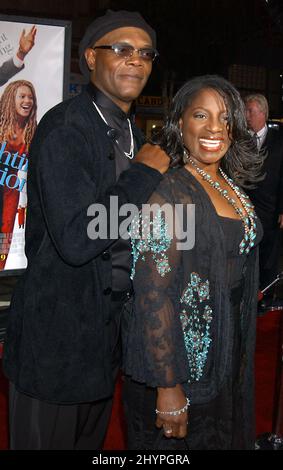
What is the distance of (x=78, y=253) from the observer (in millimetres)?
1902

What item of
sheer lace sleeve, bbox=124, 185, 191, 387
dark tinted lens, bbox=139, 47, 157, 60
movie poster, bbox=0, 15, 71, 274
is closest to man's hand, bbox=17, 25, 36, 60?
movie poster, bbox=0, 15, 71, 274

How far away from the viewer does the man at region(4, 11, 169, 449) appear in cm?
192

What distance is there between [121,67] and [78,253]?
0.75 meters

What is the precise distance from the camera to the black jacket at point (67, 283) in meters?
1.96

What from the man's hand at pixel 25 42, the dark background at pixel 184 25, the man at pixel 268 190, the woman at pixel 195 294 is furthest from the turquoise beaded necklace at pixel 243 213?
the dark background at pixel 184 25

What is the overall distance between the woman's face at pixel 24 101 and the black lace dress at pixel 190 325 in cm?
192

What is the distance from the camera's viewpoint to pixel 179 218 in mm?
2076

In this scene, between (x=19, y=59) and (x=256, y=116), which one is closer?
(x=19, y=59)

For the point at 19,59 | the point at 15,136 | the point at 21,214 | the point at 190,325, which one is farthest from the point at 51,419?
the point at 19,59

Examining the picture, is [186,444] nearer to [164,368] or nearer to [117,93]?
[164,368]

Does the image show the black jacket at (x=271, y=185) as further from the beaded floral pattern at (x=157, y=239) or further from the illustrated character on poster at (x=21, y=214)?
the beaded floral pattern at (x=157, y=239)

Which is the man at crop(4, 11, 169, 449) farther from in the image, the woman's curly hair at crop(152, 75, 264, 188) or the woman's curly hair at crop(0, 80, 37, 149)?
the woman's curly hair at crop(0, 80, 37, 149)

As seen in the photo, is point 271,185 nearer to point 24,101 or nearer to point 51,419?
point 24,101

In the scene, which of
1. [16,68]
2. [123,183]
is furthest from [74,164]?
[16,68]
